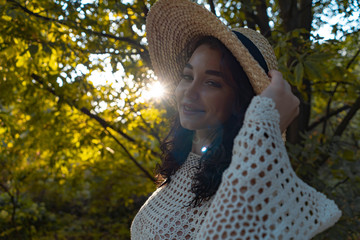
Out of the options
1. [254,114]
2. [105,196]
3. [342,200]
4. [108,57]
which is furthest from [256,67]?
[105,196]

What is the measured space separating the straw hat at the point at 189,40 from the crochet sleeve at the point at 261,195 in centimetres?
32

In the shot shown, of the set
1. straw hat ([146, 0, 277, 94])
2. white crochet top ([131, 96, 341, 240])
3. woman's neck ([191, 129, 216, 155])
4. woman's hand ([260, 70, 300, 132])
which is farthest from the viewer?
woman's neck ([191, 129, 216, 155])

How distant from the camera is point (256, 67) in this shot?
3.67ft

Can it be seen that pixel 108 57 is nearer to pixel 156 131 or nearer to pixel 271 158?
pixel 156 131

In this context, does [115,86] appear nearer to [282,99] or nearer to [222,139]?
[222,139]

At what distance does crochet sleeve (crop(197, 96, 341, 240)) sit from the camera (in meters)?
0.80

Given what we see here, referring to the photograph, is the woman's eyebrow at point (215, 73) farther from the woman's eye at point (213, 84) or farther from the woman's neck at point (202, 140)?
the woman's neck at point (202, 140)

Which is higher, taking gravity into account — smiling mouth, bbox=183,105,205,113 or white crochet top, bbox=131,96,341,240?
smiling mouth, bbox=183,105,205,113

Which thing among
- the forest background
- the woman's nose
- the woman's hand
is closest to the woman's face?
the woman's nose

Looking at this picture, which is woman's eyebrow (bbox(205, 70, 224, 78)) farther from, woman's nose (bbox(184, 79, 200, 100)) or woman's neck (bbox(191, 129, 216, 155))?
woman's neck (bbox(191, 129, 216, 155))

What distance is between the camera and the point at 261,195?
0.81 meters

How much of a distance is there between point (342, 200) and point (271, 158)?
2.03m

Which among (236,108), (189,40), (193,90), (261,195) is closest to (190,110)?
(193,90)

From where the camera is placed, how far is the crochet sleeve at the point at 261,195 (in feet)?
2.64
